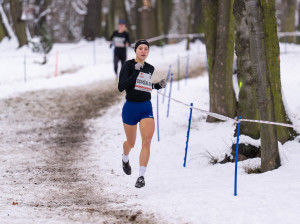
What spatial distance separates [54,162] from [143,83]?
3.03 metres

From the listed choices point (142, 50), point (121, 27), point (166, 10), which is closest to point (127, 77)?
point (142, 50)

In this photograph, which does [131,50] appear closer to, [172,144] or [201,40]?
[201,40]

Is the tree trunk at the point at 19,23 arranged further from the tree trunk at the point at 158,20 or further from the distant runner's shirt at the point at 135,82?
the distant runner's shirt at the point at 135,82

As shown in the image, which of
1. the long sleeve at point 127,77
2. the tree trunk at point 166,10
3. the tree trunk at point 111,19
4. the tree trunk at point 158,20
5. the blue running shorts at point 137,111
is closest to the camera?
the long sleeve at point 127,77

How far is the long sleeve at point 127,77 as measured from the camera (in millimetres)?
6094

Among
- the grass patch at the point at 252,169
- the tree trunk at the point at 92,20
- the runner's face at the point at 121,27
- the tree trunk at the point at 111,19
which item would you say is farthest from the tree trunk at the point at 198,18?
the grass patch at the point at 252,169

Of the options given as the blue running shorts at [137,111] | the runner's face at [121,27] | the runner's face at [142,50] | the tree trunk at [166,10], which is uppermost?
the tree trunk at [166,10]

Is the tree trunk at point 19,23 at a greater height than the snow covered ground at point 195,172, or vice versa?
the tree trunk at point 19,23

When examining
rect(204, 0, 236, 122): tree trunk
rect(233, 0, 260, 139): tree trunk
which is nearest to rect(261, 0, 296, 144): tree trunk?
rect(233, 0, 260, 139): tree trunk

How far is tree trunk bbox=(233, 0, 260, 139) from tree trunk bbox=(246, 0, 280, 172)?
46.2 inches

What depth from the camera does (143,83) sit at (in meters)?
6.16

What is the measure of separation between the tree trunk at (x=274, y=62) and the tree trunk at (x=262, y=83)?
122 cm

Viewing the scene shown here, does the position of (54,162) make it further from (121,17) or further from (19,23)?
(121,17)

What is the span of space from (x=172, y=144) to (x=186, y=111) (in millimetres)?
2921
